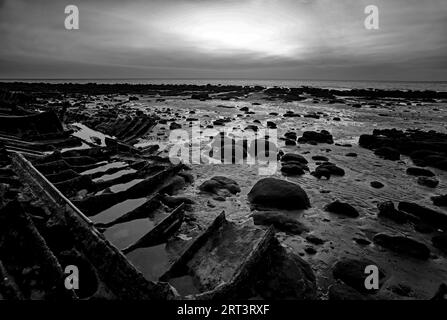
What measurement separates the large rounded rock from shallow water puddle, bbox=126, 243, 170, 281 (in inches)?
130

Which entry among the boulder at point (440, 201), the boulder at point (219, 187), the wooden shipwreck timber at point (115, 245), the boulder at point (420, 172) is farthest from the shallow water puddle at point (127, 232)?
the boulder at point (420, 172)

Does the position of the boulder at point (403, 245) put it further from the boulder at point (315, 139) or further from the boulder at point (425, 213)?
the boulder at point (315, 139)

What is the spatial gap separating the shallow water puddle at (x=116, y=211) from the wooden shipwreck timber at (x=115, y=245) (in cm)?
2

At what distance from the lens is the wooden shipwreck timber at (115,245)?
335cm

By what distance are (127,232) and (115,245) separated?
1.54 feet

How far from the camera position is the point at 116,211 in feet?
20.9

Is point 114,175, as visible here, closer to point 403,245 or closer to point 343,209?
point 343,209

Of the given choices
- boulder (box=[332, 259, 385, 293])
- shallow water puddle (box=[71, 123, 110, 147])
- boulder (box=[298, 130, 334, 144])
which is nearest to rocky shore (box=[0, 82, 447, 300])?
boulder (box=[332, 259, 385, 293])

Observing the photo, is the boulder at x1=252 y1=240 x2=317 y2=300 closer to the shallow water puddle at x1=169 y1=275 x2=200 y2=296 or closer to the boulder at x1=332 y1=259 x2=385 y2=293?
the boulder at x1=332 y1=259 x2=385 y2=293

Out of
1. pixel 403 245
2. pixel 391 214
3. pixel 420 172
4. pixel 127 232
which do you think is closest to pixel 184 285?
pixel 127 232

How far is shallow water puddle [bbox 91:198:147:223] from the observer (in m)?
5.93

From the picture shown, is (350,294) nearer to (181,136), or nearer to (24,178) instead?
(24,178)
